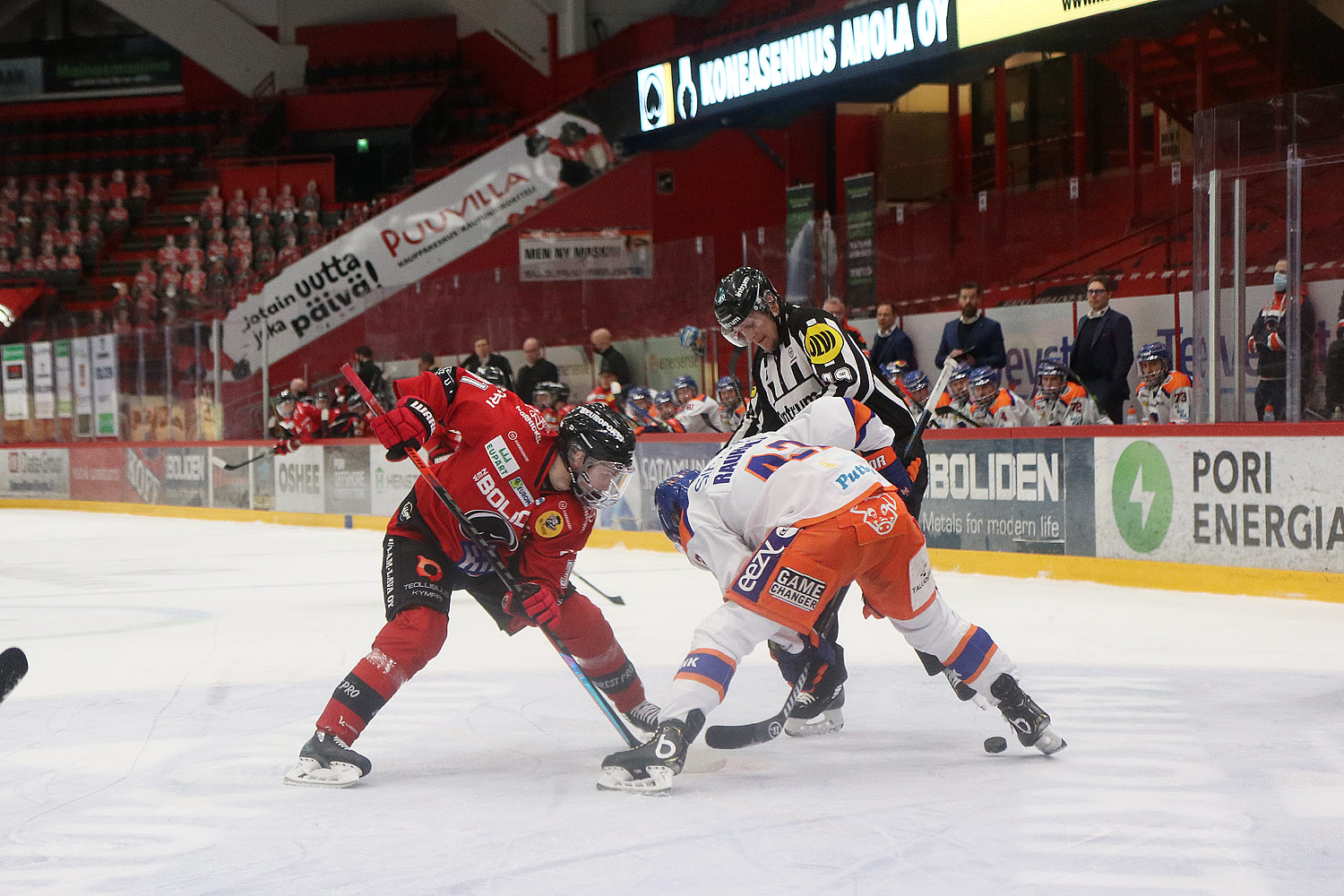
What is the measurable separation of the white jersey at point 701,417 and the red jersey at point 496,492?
688cm

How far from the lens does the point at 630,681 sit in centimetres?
393

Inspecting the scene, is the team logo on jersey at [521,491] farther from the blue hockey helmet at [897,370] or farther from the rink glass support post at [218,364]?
the rink glass support post at [218,364]

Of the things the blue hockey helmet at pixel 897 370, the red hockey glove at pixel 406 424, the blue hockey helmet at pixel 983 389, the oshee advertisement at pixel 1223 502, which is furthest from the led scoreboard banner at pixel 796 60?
the red hockey glove at pixel 406 424

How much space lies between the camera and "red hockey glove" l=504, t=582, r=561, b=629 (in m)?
3.58

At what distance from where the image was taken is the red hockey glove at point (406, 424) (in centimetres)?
368

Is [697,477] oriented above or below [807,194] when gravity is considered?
below

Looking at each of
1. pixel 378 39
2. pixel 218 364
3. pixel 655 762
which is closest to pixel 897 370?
pixel 655 762

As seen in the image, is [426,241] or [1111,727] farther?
[426,241]

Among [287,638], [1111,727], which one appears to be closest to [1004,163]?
[287,638]

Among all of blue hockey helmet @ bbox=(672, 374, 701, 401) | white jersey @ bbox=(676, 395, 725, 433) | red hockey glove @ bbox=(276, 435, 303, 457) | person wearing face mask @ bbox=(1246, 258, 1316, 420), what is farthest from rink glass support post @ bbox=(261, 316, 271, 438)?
person wearing face mask @ bbox=(1246, 258, 1316, 420)

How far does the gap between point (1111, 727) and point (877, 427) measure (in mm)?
1090

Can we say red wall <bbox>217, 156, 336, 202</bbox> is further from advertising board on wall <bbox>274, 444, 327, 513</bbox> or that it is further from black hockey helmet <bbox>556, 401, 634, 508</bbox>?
black hockey helmet <bbox>556, 401, 634, 508</bbox>

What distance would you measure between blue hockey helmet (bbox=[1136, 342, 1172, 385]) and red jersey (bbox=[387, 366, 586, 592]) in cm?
532

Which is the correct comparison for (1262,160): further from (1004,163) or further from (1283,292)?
(1004,163)
